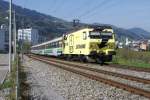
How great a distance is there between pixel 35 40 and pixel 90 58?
9448cm

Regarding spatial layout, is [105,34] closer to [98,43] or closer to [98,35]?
[98,35]

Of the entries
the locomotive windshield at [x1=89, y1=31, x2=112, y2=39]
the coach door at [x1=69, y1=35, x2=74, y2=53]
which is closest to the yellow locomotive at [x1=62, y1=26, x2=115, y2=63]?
the locomotive windshield at [x1=89, y1=31, x2=112, y2=39]

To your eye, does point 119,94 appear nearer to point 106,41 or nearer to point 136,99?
point 136,99

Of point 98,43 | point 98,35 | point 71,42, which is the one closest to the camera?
point 98,43

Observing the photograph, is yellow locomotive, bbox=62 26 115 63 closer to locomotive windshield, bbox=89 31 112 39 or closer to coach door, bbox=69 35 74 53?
locomotive windshield, bbox=89 31 112 39

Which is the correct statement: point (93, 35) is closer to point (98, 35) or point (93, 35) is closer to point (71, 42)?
point (98, 35)

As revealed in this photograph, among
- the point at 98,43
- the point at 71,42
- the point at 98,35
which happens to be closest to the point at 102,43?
the point at 98,43

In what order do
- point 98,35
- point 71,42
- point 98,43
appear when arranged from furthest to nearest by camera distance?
1. point 71,42
2. point 98,35
3. point 98,43

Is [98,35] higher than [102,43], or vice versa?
[98,35]

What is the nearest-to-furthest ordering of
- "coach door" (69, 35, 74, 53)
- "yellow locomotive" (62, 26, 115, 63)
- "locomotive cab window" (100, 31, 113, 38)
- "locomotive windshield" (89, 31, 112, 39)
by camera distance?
"yellow locomotive" (62, 26, 115, 63)
"locomotive windshield" (89, 31, 112, 39)
"locomotive cab window" (100, 31, 113, 38)
"coach door" (69, 35, 74, 53)

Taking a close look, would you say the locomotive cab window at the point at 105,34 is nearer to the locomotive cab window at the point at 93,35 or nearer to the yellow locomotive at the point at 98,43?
the yellow locomotive at the point at 98,43

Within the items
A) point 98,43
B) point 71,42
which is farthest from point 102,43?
point 71,42

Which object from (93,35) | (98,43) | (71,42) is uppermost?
(93,35)

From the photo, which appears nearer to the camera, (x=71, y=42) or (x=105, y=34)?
(x=105, y=34)
